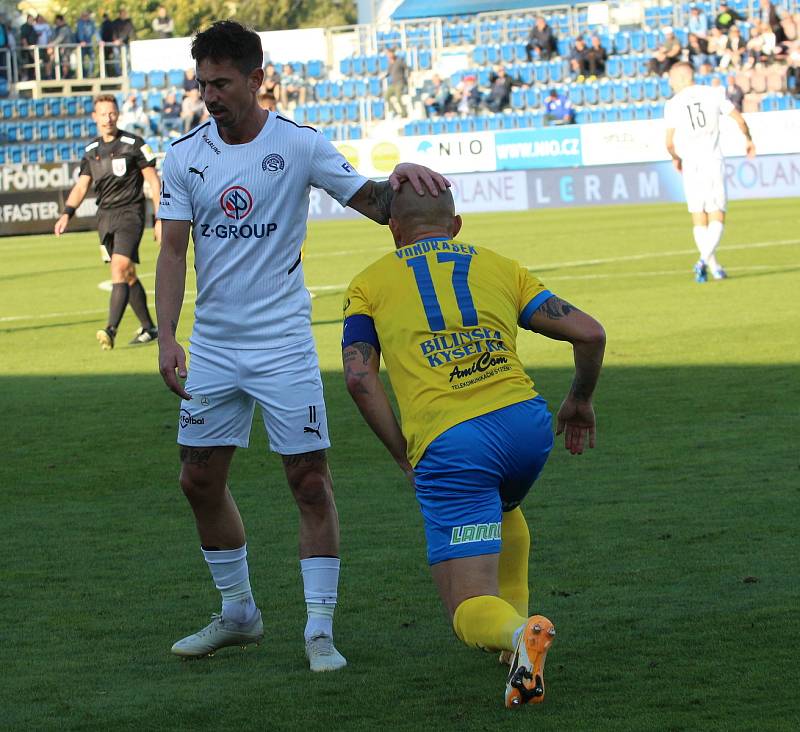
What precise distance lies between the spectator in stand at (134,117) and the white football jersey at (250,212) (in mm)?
36872

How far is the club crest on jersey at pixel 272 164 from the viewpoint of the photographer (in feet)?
15.2

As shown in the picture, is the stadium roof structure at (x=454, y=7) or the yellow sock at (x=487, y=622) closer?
the yellow sock at (x=487, y=622)

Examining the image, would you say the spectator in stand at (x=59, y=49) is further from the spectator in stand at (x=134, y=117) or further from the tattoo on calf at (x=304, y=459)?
the tattoo on calf at (x=304, y=459)

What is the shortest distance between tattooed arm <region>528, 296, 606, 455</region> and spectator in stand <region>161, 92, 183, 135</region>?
37473 millimetres

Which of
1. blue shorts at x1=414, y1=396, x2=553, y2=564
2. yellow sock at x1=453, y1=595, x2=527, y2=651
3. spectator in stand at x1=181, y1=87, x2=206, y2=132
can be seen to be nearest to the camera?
yellow sock at x1=453, y1=595, x2=527, y2=651

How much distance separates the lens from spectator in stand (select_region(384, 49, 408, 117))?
41156 mm

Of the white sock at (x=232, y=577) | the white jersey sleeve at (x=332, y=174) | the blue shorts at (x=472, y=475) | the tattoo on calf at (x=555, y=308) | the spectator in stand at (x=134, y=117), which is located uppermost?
the white jersey sleeve at (x=332, y=174)

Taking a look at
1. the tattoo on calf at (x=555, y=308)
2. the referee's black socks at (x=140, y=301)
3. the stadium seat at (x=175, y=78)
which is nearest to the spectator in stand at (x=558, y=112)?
the stadium seat at (x=175, y=78)

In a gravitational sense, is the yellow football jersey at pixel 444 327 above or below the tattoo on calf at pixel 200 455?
above

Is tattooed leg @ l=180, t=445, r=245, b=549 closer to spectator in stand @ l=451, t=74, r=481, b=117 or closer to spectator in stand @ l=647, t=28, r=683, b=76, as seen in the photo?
spectator in stand @ l=647, t=28, r=683, b=76

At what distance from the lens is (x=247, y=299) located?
4.68 meters

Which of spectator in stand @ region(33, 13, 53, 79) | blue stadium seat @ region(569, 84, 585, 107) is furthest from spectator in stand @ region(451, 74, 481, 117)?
spectator in stand @ region(33, 13, 53, 79)

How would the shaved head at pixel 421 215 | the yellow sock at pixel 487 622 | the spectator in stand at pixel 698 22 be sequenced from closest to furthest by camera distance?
the yellow sock at pixel 487 622, the shaved head at pixel 421 215, the spectator in stand at pixel 698 22

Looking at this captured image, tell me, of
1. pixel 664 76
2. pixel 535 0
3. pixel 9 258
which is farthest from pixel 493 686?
pixel 535 0
